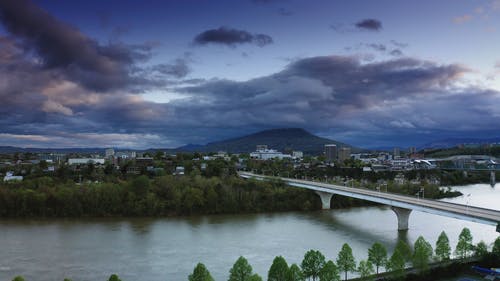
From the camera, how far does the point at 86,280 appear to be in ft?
34.7

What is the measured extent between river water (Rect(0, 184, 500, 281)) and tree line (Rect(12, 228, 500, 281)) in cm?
197

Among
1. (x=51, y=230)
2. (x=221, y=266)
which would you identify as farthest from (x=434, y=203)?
(x=51, y=230)

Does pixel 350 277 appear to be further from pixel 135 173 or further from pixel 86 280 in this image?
pixel 135 173

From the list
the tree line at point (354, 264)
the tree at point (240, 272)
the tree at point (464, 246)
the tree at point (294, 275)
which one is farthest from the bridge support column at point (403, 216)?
the tree at point (240, 272)

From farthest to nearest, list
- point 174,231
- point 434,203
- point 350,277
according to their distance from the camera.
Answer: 1. point 174,231
2. point 434,203
3. point 350,277

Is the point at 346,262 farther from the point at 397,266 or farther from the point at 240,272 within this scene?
the point at 240,272

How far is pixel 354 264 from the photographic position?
32.9 feet

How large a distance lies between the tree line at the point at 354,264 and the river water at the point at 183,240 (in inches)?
77.7

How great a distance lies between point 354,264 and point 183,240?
7.33 m

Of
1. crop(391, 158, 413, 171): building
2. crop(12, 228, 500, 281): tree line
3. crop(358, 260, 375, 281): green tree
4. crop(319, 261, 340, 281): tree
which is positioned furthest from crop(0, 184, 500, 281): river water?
crop(391, 158, 413, 171): building

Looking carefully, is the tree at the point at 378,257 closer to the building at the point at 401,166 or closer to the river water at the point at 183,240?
the river water at the point at 183,240

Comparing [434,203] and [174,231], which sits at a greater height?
[434,203]

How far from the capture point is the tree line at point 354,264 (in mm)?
8797

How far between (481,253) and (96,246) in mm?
11831
